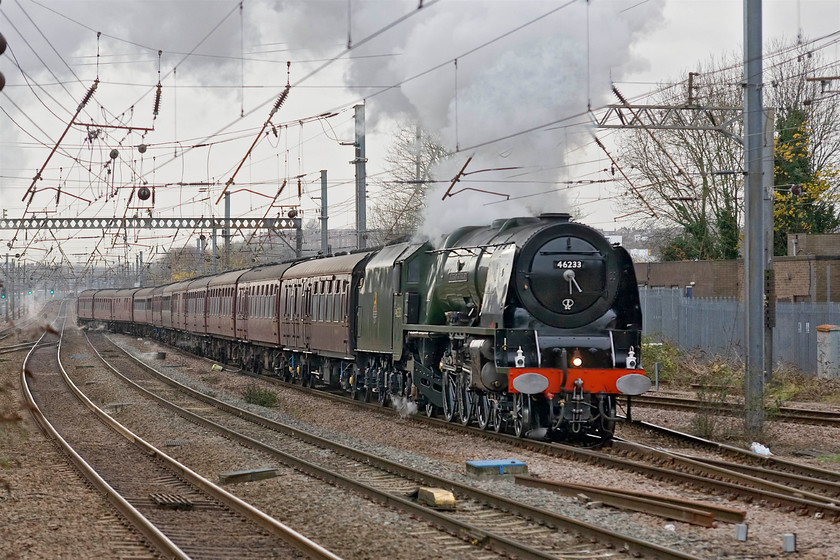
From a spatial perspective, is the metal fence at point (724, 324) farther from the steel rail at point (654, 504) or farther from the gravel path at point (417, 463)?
the steel rail at point (654, 504)

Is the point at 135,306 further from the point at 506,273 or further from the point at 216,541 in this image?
the point at 216,541

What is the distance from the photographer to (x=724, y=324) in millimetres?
26859

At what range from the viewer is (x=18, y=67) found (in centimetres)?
1201

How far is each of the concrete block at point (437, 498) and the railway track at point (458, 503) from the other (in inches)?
3.2

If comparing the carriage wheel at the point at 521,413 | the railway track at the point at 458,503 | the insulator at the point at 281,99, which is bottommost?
the railway track at the point at 458,503

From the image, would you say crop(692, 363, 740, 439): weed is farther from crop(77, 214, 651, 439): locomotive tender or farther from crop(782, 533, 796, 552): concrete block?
crop(782, 533, 796, 552): concrete block

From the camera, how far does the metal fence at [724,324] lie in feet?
77.6

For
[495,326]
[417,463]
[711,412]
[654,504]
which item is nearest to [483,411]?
[495,326]

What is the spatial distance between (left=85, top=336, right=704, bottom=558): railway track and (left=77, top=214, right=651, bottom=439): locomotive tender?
97.3 inches

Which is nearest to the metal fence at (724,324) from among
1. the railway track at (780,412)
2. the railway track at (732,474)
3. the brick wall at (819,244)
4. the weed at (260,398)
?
the railway track at (780,412)

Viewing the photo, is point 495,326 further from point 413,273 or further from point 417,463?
point 413,273

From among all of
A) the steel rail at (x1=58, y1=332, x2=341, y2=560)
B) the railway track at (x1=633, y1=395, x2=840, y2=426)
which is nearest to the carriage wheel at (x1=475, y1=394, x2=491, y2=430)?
the railway track at (x1=633, y1=395, x2=840, y2=426)

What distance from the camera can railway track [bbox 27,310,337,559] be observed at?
311 inches

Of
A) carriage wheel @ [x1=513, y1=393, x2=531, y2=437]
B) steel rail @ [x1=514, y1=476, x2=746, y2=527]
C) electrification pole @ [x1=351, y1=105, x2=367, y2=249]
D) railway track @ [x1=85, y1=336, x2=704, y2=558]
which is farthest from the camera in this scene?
electrification pole @ [x1=351, y1=105, x2=367, y2=249]
